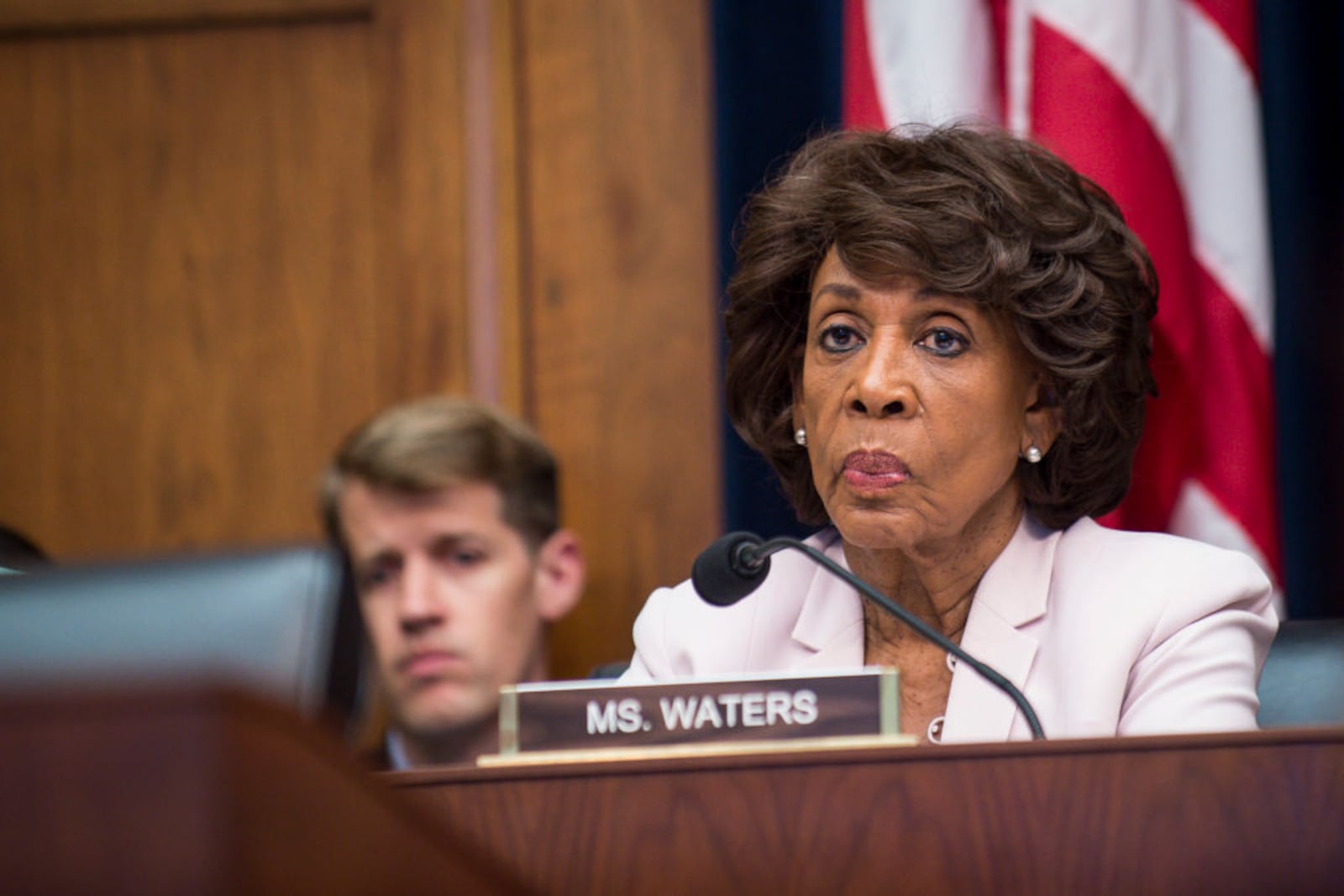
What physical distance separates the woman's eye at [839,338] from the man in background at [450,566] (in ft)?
3.02

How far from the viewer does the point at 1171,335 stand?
8.07 feet

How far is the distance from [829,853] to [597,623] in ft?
6.75

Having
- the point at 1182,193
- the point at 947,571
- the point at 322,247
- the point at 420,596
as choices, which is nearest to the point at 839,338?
the point at 947,571

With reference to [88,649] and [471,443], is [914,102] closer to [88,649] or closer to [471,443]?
[471,443]

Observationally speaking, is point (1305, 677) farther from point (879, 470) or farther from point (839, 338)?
point (839, 338)

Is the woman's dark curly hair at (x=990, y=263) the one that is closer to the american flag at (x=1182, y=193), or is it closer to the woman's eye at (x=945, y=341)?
the woman's eye at (x=945, y=341)

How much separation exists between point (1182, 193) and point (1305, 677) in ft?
3.22

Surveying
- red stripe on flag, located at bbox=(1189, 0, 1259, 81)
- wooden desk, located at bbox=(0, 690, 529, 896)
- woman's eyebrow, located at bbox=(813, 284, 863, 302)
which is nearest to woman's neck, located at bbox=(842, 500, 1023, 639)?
woman's eyebrow, located at bbox=(813, 284, 863, 302)

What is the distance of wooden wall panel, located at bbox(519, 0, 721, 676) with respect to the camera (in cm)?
297

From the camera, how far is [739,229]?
273 centimetres

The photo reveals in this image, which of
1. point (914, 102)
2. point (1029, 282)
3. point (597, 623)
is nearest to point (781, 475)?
point (1029, 282)

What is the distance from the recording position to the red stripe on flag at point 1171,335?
8.04ft

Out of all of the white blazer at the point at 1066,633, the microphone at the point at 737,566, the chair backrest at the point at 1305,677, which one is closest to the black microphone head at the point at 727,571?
the microphone at the point at 737,566

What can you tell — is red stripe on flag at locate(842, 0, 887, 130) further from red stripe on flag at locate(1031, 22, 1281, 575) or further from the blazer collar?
the blazer collar
